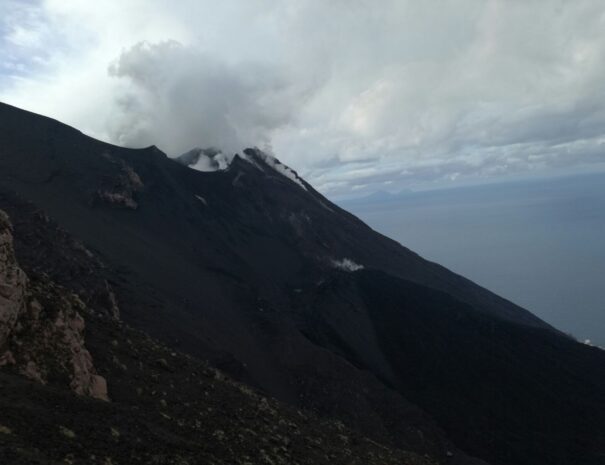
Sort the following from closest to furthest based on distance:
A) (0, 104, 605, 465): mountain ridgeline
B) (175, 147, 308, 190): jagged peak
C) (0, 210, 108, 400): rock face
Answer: (0, 210, 108, 400): rock face
(0, 104, 605, 465): mountain ridgeline
(175, 147, 308, 190): jagged peak

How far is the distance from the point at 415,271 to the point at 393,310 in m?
26.6

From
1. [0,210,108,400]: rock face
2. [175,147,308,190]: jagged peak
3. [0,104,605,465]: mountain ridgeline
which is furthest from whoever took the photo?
[175,147,308,190]: jagged peak

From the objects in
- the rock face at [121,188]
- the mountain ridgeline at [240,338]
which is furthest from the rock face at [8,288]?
the rock face at [121,188]

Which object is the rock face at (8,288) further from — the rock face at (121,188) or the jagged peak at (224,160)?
the jagged peak at (224,160)

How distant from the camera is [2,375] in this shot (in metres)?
18.5

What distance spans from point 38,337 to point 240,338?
42.2m

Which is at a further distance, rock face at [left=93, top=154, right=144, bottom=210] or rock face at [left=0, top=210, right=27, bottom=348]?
rock face at [left=93, top=154, right=144, bottom=210]

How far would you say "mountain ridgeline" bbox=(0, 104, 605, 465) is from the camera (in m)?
22.3

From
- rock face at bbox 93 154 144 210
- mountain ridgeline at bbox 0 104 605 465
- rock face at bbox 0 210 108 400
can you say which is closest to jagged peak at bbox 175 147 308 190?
mountain ridgeline at bbox 0 104 605 465

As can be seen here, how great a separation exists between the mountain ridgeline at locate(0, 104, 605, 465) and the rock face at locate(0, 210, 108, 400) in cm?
11

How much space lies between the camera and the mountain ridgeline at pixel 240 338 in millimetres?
22344

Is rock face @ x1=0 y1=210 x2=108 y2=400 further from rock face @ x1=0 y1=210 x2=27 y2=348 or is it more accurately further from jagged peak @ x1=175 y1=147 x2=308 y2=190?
jagged peak @ x1=175 y1=147 x2=308 y2=190

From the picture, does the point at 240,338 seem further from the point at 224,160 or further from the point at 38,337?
the point at 224,160

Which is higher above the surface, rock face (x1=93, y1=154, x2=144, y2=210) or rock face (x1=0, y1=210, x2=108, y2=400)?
rock face (x1=93, y1=154, x2=144, y2=210)
